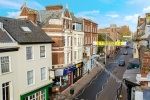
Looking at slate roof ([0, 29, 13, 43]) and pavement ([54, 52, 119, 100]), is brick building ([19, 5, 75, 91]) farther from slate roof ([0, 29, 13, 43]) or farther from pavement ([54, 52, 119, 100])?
slate roof ([0, 29, 13, 43])

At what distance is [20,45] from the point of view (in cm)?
1905

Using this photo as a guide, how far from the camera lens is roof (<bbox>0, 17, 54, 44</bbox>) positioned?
64.2 feet

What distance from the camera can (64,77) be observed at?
97.8 ft

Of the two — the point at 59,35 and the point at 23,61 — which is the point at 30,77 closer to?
the point at 23,61

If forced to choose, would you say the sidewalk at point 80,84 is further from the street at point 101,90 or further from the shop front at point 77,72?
the street at point 101,90

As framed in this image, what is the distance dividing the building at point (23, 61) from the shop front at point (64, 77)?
4.16m

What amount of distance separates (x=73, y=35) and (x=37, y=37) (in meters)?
11.9

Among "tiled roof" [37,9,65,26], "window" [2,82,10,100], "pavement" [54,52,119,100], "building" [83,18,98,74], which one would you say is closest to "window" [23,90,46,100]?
"window" [2,82,10,100]

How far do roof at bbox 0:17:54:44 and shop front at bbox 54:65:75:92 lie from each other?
22.3 feet

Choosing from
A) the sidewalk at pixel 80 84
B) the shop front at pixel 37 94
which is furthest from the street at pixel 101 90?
the shop front at pixel 37 94

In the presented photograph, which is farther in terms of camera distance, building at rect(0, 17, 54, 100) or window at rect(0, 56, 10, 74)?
building at rect(0, 17, 54, 100)

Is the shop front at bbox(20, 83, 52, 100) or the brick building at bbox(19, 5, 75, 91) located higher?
the brick building at bbox(19, 5, 75, 91)

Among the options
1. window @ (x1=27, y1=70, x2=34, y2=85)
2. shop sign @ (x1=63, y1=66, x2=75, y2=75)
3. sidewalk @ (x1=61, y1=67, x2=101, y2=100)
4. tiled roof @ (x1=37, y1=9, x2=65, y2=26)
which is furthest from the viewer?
tiled roof @ (x1=37, y1=9, x2=65, y2=26)

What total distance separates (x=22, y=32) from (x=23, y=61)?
147 inches
